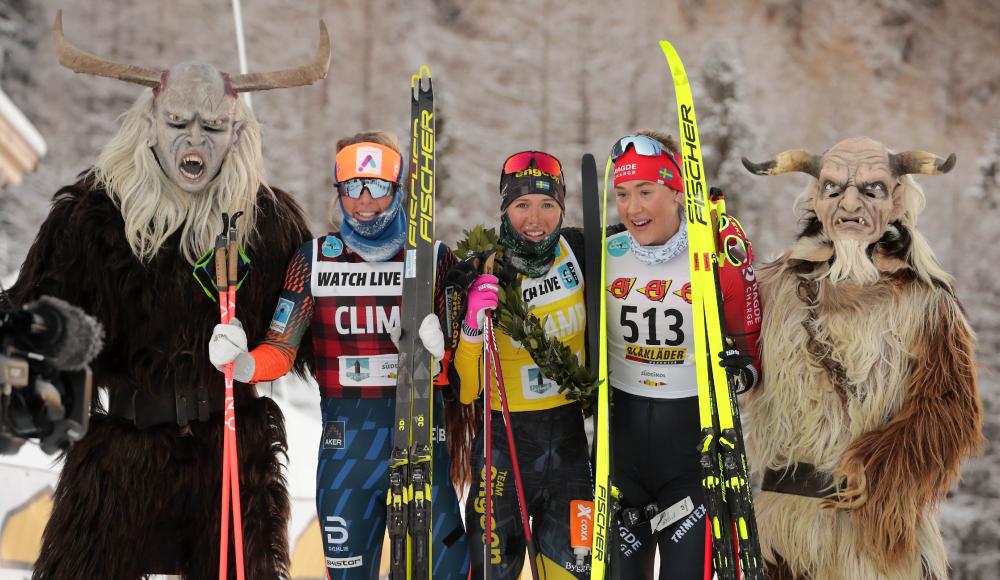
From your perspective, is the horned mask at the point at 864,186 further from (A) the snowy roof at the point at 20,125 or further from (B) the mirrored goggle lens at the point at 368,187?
(A) the snowy roof at the point at 20,125

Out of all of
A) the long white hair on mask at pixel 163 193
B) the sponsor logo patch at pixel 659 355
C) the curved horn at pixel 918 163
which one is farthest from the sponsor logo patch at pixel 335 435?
the curved horn at pixel 918 163

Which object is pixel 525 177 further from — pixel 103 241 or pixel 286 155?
pixel 286 155

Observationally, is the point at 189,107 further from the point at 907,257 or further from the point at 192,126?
the point at 907,257

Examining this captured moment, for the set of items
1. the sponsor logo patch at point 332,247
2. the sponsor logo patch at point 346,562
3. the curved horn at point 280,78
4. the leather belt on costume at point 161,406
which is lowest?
the sponsor logo patch at point 346,562

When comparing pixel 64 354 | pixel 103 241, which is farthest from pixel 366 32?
pixel 64 354

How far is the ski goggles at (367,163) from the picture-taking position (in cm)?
321

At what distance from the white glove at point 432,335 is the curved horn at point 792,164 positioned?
1.19 meters

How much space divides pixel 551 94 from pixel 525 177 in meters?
12.4

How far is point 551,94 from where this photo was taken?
15.3m

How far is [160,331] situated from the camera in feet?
10.3

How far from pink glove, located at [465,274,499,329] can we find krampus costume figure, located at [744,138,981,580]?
0.94 metres

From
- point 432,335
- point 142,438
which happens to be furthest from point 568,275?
point 142,438

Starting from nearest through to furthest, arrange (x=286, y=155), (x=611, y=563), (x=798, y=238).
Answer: (x=611, y=563)
(x=798, y=238)
(x=286, y=155)

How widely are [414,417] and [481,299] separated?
1.37ft
